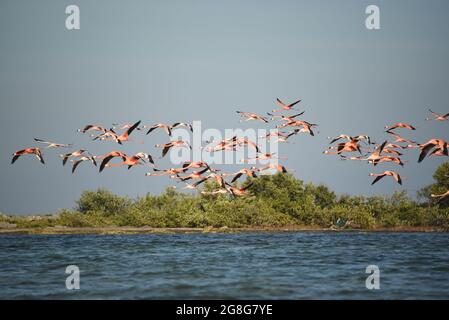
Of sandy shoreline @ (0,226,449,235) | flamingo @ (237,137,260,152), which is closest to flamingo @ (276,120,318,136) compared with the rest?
flamingo @ (237,137,260,152)

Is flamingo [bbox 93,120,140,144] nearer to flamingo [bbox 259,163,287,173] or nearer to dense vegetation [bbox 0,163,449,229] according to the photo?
flamingo [bbox 259,163,287,173]

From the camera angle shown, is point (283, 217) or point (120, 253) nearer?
point (120, 253)

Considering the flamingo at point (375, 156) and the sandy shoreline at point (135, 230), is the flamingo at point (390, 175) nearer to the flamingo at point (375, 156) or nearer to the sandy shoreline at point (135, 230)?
the flamingo at point (375, 156)

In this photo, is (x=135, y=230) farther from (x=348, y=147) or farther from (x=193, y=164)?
(x=348, y=147)

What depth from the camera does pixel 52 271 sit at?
3912cm

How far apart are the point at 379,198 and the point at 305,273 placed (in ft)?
139

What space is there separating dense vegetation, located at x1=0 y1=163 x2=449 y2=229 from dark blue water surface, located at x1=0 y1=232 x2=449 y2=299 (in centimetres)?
1026

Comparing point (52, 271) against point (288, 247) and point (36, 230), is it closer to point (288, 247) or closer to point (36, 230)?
point (288, 247)

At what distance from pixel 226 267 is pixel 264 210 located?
1319 inches

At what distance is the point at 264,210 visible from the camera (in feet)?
240

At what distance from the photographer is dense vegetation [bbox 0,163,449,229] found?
72.7 metres

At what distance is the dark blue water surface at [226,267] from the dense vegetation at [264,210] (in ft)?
33.6
